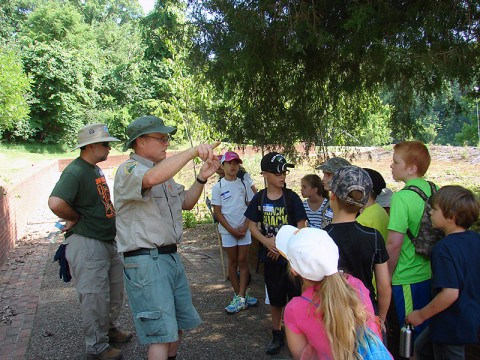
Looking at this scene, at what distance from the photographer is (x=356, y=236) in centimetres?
247

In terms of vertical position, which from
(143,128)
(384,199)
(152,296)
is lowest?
(152,296)

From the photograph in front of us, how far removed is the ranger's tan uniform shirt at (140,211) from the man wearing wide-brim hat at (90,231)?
95 centimetres

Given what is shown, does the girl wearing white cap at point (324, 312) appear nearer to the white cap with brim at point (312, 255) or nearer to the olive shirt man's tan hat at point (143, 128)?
the white cap with brim at point (312, 255)

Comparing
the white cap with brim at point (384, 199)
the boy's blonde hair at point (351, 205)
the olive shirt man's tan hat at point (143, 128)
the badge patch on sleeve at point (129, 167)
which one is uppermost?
the olive shirt man's tan hat at point (143, 128)

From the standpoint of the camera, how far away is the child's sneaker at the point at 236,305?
15.5 feet

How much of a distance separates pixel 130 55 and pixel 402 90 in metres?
51.8

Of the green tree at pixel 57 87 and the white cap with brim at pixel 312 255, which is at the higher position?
the green tree at pixel 57 87

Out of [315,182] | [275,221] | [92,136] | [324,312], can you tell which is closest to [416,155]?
[275,221]

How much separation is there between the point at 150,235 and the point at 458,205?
1894 mm

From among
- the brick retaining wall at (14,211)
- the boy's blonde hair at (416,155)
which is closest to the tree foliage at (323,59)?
the boy's blonde hair at (416,155)

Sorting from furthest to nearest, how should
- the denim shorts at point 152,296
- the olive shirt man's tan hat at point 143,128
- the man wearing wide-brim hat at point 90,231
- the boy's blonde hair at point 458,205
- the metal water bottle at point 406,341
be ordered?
the man wearing wide-brim hat at point 90,231
the olive shirt man's tan hat at point 143,128
the denim shorts at point 152,296
the metal water bottle at point 406,341
the boy's blonde hair at point 458,205

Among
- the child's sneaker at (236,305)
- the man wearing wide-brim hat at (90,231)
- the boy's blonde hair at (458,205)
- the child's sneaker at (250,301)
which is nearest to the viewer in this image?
the boy's blonde hair at (458,205)

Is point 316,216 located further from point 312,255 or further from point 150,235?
point 312,255

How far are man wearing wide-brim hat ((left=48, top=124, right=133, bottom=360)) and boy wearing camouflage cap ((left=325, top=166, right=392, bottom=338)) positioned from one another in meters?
2.20
